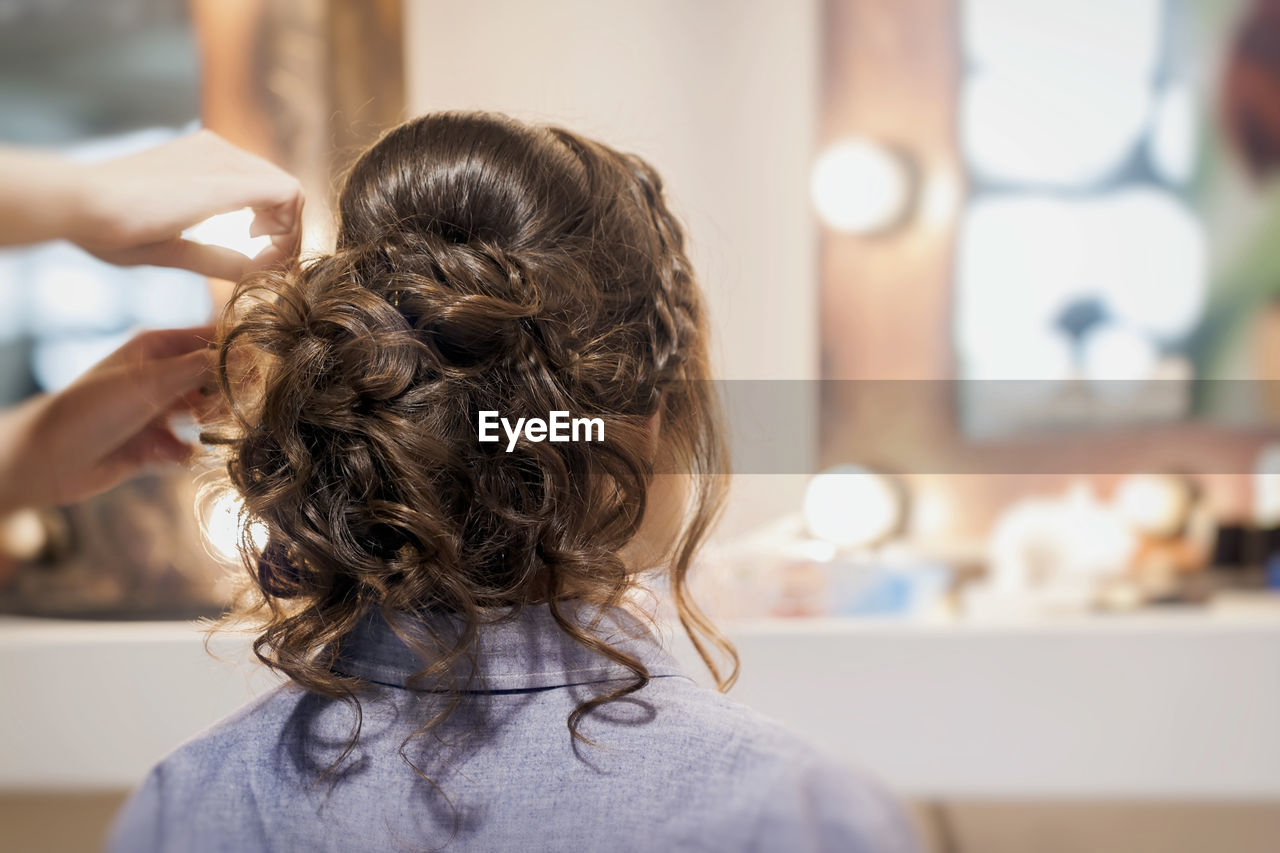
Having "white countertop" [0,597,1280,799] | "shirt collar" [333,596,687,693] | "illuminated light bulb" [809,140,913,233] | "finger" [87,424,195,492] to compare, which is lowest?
"white countertop" [0,597,1280,799]

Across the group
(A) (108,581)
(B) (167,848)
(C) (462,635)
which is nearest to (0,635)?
(A) (108,581)

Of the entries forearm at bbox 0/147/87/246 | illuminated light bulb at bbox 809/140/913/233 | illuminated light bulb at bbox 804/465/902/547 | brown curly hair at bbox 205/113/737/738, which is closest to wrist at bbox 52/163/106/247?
forearm at bbox 0/147/87/246

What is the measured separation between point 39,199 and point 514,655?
0.37m

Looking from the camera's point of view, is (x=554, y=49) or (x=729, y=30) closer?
(x=554, y=49)

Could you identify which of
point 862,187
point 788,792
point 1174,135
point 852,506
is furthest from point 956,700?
point 1174,135

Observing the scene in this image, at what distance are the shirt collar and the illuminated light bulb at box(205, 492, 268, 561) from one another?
90 millimetres

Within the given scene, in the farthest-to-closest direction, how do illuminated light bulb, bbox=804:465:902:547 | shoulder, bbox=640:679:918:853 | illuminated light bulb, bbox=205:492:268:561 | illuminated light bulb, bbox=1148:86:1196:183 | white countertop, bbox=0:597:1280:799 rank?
illuminated light bulb, bbox=1148:86:1196:183 → illuminated light bulb, bbox=804:465:902:547 → white countertop, bbox=0:597:1280:799 → illuminated light bulb, bbox=205:492:268:561 → shoulder, bbox=640:679:918:853

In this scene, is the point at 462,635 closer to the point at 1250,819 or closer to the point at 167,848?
the point at 167,848

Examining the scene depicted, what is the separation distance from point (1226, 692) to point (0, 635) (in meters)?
1.29

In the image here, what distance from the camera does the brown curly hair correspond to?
416mm

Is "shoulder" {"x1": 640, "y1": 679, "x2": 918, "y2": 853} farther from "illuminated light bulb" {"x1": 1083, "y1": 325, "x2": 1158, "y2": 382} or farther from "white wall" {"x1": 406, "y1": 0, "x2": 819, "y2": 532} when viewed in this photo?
"illuminated light bulb" {"x1": 1083, "y1": 325, "x2": 1158, "y2": 382}

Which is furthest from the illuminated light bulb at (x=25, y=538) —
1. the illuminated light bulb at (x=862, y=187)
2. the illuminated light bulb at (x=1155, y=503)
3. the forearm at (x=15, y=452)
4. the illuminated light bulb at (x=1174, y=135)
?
the illuminated light bulb at (x=1174, y=135)

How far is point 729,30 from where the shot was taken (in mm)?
1194

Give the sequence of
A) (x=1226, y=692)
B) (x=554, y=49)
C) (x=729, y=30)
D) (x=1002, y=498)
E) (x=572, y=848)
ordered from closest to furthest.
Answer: (x=572, y=848) < (x=1226, y=692) < (x=554, y=49) < (x=729, y=30) < (x=1002, y=498)
